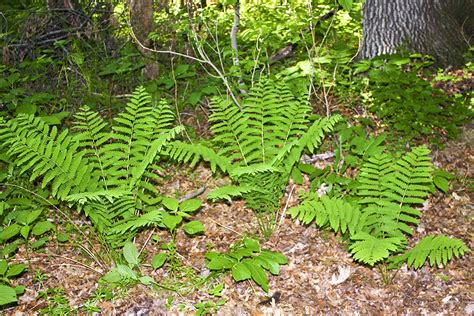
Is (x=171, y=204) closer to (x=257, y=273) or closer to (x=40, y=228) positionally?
(x=257, y=273)

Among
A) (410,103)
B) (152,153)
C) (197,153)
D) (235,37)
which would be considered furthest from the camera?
(235,37)

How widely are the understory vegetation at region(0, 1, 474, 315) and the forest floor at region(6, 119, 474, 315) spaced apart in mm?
50

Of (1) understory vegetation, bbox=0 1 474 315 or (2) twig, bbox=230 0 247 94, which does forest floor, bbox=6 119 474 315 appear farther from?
(2) twig, bbox=230 0 247 94

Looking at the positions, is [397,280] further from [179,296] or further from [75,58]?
[75,58]

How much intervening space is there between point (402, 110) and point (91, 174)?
273 cm

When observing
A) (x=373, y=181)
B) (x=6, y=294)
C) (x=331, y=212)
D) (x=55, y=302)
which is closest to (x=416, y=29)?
(x=373, y=181)

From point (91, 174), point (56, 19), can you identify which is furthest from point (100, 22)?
point (91, 174)

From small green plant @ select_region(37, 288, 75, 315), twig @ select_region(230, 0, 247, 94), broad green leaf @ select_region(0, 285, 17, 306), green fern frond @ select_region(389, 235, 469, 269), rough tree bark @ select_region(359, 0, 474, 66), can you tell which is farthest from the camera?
rough tree bark @ select_region(359, 0, 474, 66)

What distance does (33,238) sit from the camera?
158 inches

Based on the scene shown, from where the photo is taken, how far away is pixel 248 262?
3.41 meters

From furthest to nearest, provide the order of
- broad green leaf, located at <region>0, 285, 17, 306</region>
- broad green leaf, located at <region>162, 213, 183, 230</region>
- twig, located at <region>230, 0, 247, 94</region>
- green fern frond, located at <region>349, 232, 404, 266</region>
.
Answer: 1. twig, located at <region>230, 0, 247, 94</region>
2. broad green leaf, located at <region>162, 213, 183, 230</region>
3. green fern frond, located at <region>349, 232, 404, 266</region>
4. broad green leaf, located at <region>0, 285, 17, 306</region>

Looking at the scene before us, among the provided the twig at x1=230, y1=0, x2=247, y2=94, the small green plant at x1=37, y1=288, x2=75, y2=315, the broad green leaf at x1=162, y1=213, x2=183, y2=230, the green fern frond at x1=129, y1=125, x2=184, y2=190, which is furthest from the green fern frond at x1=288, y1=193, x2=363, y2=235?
the twig at x1=230, y1=0, x2=247, y2=94

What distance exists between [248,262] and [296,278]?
463 mm

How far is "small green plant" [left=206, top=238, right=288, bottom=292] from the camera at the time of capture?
130 inches
